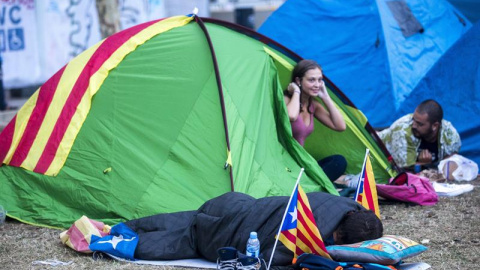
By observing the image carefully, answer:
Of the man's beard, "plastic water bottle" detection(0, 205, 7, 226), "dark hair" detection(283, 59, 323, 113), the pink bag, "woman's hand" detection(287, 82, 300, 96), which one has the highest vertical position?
"dark hair" detection(283, 59, 323, 113)

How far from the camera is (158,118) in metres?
5.79

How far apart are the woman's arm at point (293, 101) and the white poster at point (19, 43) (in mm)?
6519

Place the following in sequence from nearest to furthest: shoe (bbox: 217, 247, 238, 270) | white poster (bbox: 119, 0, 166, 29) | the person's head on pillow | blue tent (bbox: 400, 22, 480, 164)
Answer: shoe (bbox: 217, 247, 238, 270) < the person's head on pillow < blue tent (bbox: 400, 22, 480, 164) < white poster (bbox: 119, 0, 166, 29)

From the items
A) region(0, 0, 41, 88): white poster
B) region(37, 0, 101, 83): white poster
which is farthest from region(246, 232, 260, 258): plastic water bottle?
region(37, 0, 101, 83): white poster

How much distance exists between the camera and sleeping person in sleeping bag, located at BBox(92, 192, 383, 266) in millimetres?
4348

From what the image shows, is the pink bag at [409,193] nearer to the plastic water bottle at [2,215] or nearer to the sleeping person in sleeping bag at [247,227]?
the sleeping person in sleeping bag at [247,227]

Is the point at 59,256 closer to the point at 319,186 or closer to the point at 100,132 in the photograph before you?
the point at 100,132

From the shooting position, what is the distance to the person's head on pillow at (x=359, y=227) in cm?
433

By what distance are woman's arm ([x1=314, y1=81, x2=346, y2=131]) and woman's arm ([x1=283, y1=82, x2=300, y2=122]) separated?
0.84ft

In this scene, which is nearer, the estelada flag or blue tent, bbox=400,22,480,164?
the estelada flag

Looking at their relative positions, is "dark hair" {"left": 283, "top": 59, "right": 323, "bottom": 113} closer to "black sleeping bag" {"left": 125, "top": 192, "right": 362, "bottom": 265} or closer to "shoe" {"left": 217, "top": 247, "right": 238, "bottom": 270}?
"black sleeping bag" {"left": 125, "top": 192, "right": 362, "bottom": 265}

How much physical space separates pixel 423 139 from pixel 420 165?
0.26 meters

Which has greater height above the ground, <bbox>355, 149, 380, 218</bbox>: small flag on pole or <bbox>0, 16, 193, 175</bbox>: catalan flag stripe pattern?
<bbox>0, 16, 193, 175</bbox>: catalan flag stripe pattern

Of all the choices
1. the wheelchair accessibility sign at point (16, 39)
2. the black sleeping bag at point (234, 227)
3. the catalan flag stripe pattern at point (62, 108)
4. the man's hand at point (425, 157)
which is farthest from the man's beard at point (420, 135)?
the wheelchair accessibility sign at point (16, 39)
